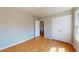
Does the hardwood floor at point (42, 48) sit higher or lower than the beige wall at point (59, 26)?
lower

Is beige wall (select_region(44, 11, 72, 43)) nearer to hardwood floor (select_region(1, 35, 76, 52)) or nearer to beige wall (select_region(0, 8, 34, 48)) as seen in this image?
hardwood floor (select_region(1, 35, 76, 52))

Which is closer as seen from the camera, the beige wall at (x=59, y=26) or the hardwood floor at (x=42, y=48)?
the hardwood floor at (x=42, y=48)

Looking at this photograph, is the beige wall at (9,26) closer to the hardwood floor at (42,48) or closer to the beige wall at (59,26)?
the hardwood floor at (42,48)

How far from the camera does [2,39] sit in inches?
142

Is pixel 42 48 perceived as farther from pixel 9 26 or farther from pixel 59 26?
pixel 59 26

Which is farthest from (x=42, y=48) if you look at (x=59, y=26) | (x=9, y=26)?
(x=59, y=26)

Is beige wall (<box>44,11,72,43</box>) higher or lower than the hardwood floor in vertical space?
higher

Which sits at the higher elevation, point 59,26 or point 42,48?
point 59,26

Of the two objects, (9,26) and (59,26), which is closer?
(9,26)

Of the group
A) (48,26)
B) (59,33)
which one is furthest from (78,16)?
(48,26)

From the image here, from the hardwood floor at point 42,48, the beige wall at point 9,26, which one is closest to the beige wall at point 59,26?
the hardwood floor at point 42,48

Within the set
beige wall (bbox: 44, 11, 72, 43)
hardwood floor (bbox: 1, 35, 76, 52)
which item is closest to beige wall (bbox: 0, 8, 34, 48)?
hardwood floor (bbox: 1, 35, 76, 52)

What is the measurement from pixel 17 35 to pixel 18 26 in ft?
1.75
